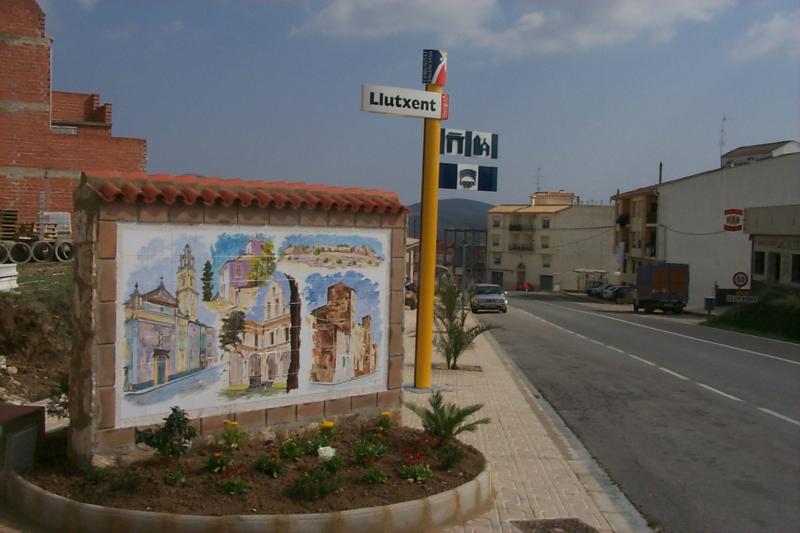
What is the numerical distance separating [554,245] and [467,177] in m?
94.4

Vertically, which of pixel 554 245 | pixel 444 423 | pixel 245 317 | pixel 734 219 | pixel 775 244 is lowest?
pixel 444 423

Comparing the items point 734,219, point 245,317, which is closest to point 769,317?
point 734,219

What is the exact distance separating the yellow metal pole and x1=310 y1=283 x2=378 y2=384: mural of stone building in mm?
2918

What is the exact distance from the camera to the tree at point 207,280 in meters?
8.01

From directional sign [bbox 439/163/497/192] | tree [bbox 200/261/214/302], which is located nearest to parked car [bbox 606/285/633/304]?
directional sign [bbox 439/163/497/192]

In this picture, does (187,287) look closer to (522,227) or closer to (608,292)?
(608,292)

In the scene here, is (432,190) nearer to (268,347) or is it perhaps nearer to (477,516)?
(268,347)

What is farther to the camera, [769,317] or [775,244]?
[775,244]

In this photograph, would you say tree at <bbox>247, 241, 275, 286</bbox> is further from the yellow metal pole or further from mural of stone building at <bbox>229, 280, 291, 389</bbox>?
the yellow metal pole

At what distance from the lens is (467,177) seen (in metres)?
12.8

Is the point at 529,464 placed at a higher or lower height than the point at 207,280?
lower

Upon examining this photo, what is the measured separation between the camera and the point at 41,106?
25.6 m

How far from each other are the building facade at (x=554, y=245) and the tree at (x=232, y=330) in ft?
310

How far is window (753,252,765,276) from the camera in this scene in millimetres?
46312
